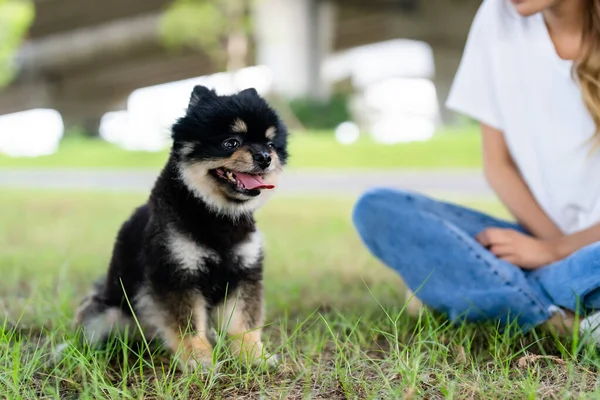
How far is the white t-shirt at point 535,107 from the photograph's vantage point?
2410 millimetres

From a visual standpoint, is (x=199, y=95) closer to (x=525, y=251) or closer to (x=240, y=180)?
(x=240, y=180)

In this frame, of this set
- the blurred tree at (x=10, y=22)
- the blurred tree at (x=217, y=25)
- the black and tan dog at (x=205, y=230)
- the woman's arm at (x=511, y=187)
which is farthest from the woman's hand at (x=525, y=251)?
the blurred tree at (x=10, y=22)

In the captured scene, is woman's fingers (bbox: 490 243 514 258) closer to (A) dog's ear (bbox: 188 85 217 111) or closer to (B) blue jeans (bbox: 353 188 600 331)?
(B) blue jeans (bbox: 353 188 600 331)

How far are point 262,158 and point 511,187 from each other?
3.81 ft

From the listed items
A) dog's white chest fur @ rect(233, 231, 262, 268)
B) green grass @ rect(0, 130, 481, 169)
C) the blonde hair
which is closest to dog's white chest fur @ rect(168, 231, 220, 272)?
dog's white chest fur @ rect(233, 231, 262, 268)

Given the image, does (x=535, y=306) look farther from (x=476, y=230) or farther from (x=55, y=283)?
(x=55, y=283)

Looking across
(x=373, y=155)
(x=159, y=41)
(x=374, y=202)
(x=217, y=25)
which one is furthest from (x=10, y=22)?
(x=374, y=202)

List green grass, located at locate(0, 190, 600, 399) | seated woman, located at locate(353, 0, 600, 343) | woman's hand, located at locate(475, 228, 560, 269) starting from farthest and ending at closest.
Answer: woman's hand, located at locate(475, 228, 560, 269), seated woman, located at locate(353, 0, 600, 343), green grass, located at locate(0, 190, 600, 399)

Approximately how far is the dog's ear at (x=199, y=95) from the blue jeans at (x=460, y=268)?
32.8 inches

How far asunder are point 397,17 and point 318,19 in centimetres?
434

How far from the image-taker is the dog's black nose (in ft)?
6.48

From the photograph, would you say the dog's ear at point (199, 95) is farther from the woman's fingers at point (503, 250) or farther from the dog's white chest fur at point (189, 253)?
the woman's fingers at point (503, 250)

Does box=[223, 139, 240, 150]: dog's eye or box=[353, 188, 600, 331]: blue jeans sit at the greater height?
box=[223, 139, 240, 150]: dog's eye

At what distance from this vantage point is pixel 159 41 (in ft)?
73.8
